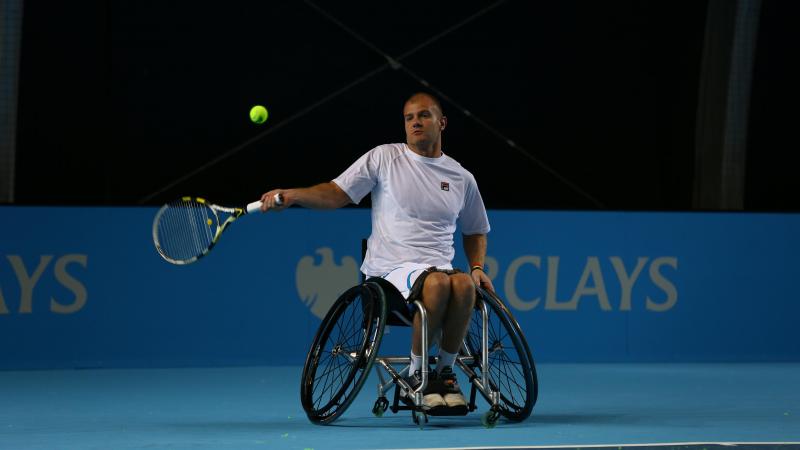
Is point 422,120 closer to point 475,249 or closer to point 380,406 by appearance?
point 475,249

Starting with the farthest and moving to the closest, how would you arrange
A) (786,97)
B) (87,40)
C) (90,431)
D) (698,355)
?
(786,97) < (87,40) < (698,355) < (90,431)

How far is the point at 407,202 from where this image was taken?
5480 millimetres

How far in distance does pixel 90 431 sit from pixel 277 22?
6338mm

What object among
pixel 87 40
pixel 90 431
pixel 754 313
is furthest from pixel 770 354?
pixel 87 40

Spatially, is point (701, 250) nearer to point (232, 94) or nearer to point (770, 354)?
point (770, 354)

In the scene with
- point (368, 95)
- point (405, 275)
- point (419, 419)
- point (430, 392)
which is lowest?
point (419, 419)

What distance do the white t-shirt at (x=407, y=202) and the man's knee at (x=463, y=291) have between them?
1.03 feet

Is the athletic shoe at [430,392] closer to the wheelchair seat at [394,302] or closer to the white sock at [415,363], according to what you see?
the white sock at [415,363]

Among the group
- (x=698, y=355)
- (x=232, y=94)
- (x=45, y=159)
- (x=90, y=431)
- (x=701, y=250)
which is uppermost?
(x=232, y=94)

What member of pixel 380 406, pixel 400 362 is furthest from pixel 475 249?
pixel 380 406

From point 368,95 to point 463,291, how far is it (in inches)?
241

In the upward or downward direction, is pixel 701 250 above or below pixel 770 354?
above

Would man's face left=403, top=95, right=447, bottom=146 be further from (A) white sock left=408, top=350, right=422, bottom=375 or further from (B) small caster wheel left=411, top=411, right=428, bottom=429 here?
(B) small caster wheel left=411, top=411, right=428, bottom=429

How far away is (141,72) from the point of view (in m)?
10.8
